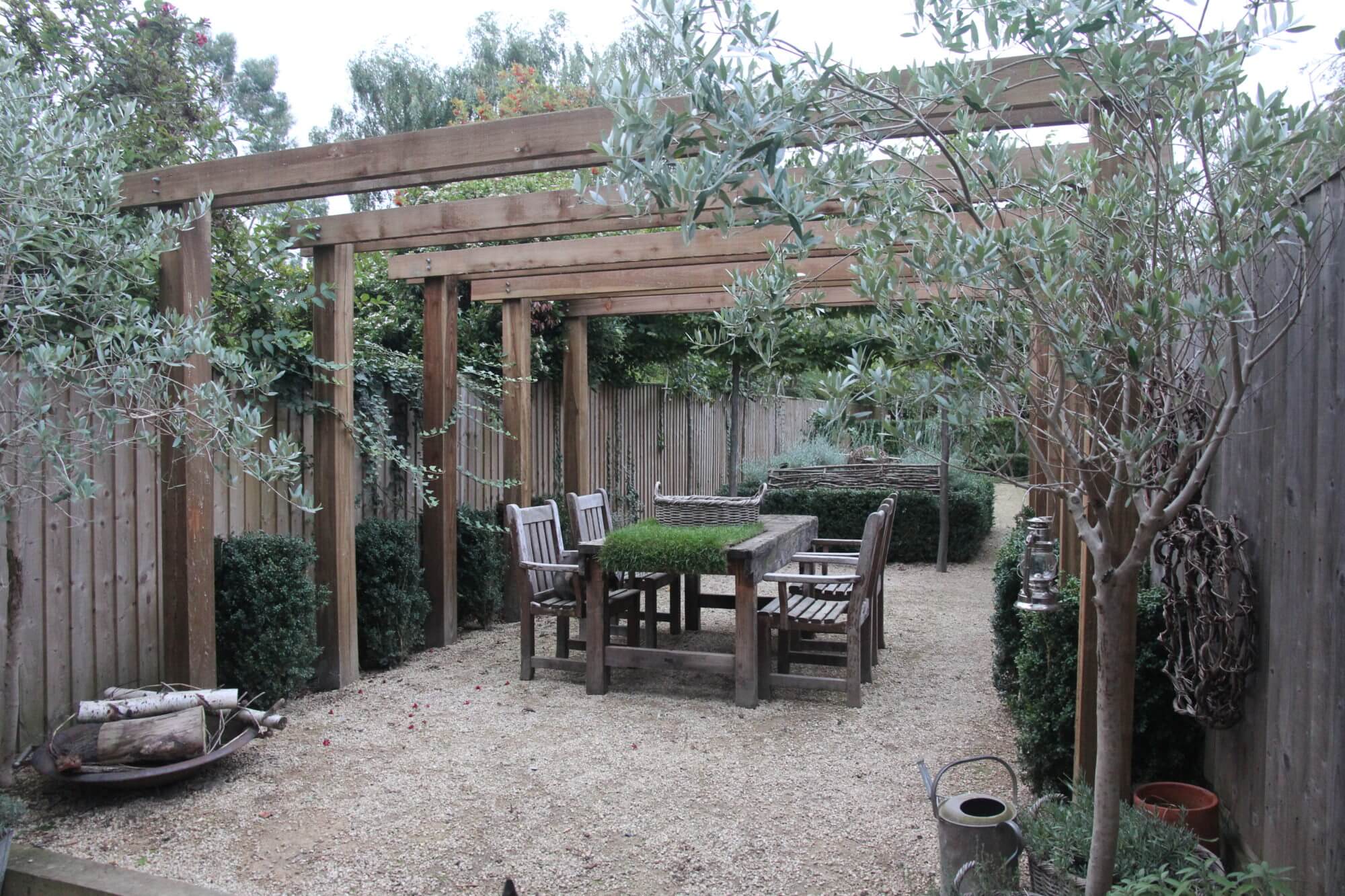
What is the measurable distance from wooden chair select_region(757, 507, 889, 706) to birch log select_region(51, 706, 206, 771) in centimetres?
253

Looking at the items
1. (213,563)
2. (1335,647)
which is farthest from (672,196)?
(213,563)

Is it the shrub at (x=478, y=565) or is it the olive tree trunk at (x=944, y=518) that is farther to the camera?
the olive tree trunk at (x=944, y=518)

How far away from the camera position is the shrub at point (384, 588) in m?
5.18

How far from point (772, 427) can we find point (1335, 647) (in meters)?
12.1

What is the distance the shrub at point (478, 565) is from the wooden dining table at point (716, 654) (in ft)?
4.96

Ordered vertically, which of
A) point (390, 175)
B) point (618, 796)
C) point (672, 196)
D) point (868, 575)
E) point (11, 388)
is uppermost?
point (390, 175)

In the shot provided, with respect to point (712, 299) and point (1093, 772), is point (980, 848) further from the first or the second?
point (712, 299)

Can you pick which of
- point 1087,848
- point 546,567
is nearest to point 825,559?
point 546,567

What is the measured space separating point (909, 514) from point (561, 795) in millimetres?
6524

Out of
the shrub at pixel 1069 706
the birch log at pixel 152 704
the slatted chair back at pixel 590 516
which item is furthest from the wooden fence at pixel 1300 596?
the slatted chair back at pixel 590 516

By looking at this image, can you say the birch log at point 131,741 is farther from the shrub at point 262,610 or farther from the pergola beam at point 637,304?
the pergola beam at point 637,304

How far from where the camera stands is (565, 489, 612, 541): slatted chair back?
5.64 meters

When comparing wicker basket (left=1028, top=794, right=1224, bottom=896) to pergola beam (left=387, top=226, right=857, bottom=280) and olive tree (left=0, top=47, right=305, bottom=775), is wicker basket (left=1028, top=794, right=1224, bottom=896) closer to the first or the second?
olive tree (left=0, top=47, right=305, bottom=775)

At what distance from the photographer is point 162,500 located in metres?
3.99
